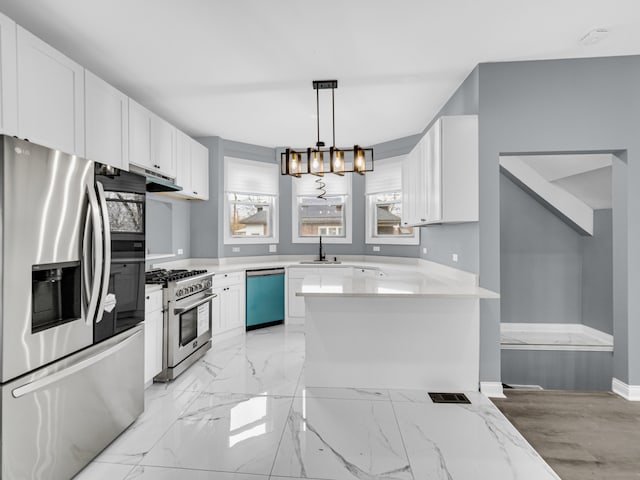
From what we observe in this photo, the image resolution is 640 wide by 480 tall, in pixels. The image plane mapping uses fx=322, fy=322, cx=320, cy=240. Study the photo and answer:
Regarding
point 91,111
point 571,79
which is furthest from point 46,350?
point 571,79

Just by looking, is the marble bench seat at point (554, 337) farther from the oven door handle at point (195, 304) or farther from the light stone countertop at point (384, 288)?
the oven door handle at point (195, 304)

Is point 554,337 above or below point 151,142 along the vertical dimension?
below

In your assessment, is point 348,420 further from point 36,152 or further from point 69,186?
point 36,152

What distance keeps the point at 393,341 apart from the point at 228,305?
2.30m

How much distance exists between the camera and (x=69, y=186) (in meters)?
1.73

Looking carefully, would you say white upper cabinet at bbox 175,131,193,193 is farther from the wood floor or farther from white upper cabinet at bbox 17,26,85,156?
the wood floor

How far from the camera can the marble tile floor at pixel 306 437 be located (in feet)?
5.94

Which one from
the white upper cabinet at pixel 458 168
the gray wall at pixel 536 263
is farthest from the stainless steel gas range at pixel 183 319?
the gray wall at pixel 536 263

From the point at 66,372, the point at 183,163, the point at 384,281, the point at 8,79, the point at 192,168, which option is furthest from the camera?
the point at 192,168

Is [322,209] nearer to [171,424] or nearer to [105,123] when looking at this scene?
[105,123]

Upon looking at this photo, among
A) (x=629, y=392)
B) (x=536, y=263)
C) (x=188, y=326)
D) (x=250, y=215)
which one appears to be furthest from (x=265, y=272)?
(x=629, y=392)

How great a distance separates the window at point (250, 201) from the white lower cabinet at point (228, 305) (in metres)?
0.82

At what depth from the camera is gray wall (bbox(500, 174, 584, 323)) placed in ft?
13.2

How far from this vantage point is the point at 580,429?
7.34ft
